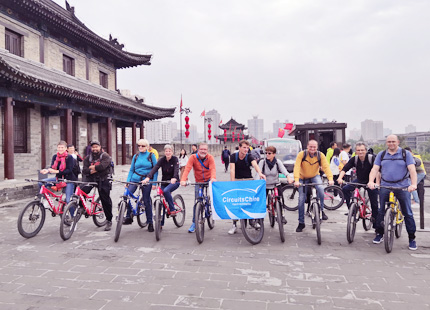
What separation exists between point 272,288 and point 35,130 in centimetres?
1432

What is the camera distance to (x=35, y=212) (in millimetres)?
5527

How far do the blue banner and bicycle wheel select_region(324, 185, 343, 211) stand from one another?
12.3 ft

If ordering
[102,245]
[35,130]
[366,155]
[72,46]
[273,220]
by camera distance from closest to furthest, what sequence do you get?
[102,245]
[366,155]
[273,220]
[35,130]
[72,46]

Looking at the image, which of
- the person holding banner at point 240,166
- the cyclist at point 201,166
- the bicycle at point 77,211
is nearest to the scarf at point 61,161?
the bicycle at point 77,211

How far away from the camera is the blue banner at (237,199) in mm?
5145

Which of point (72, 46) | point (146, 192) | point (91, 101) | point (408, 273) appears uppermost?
point (72, 46)

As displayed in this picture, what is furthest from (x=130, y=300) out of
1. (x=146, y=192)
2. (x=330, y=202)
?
(x=330, y=202)

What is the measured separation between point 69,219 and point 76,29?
45.2 ft

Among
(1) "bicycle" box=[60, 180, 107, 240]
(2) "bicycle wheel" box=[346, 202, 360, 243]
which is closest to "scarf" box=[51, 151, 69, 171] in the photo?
(1) "bicycle" box=[60, 180, 107, 240]

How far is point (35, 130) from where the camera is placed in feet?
47.1

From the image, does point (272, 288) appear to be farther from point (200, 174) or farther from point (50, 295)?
point (200, 174)

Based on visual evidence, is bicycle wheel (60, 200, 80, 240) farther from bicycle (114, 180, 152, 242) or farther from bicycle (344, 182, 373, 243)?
bicycle (344, 182, 373, 243)

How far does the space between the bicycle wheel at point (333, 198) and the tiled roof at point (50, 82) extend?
984cm

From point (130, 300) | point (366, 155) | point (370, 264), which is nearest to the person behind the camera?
point (130, 300)
